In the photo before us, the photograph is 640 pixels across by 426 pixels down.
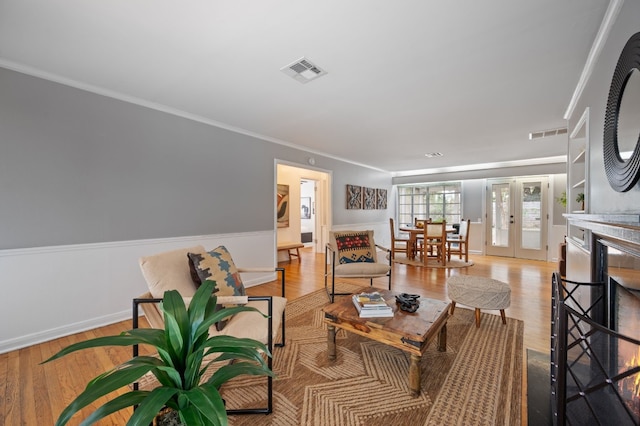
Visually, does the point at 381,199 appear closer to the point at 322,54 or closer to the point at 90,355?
the point at 322,54

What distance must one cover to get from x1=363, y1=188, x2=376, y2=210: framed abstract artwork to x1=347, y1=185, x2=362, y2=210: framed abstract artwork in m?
0.24

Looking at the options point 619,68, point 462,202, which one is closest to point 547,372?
point 619,68

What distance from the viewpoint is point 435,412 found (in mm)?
1569

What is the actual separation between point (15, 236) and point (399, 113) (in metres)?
3.94

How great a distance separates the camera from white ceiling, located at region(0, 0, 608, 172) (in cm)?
165

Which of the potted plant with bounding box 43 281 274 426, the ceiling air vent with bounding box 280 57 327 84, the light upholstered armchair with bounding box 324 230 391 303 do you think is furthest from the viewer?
the light upholstered armchair with bounding box 324 230 391 303

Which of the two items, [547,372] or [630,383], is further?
[547,372]

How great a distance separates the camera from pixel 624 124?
1384mm

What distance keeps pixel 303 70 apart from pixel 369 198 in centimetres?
500

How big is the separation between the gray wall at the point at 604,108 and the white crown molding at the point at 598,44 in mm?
47

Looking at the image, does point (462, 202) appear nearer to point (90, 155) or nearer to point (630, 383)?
point (630, 383)

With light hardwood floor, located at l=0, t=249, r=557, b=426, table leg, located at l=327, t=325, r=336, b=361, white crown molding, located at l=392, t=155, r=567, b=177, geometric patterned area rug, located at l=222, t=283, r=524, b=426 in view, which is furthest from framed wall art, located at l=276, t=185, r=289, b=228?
table leg, located at l=327, t=325, r=336, b=361

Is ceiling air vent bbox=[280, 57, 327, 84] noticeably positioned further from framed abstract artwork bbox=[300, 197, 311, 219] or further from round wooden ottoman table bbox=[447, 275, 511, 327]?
framed abstract artwork bbox=[300, 197, 311, 219]

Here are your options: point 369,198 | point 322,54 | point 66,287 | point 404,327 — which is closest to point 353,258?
point 404,327
